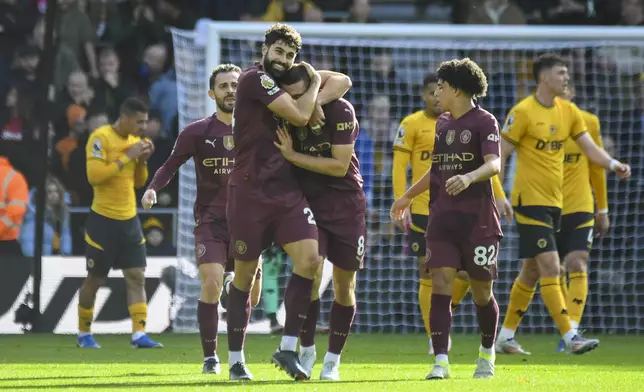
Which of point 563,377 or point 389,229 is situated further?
point 389,229

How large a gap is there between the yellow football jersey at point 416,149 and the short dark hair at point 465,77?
286 centimetres

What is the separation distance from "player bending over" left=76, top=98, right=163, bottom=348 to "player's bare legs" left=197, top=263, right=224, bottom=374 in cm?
317

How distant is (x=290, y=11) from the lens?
16781mm

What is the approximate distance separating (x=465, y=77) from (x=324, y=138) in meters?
0.98

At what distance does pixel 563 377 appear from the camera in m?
8.41

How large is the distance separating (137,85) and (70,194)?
252cm

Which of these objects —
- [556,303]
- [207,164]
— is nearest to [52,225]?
[207,164]

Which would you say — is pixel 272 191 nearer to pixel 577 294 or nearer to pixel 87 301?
pixel 577 294

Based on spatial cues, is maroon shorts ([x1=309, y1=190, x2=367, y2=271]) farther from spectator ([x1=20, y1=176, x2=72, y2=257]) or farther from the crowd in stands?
spectator ([x1=20, y1=176, x2=72, y2=257])

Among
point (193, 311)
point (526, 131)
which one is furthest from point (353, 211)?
point (193, 311)

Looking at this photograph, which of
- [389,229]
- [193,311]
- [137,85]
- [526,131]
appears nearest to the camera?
[526,131]

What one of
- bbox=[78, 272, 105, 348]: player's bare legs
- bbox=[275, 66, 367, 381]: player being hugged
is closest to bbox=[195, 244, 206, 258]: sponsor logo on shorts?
bbox=[275, 66, 367, 381]: player being hugged

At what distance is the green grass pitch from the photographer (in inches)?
295

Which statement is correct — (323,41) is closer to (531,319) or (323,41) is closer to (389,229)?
(389,229)
